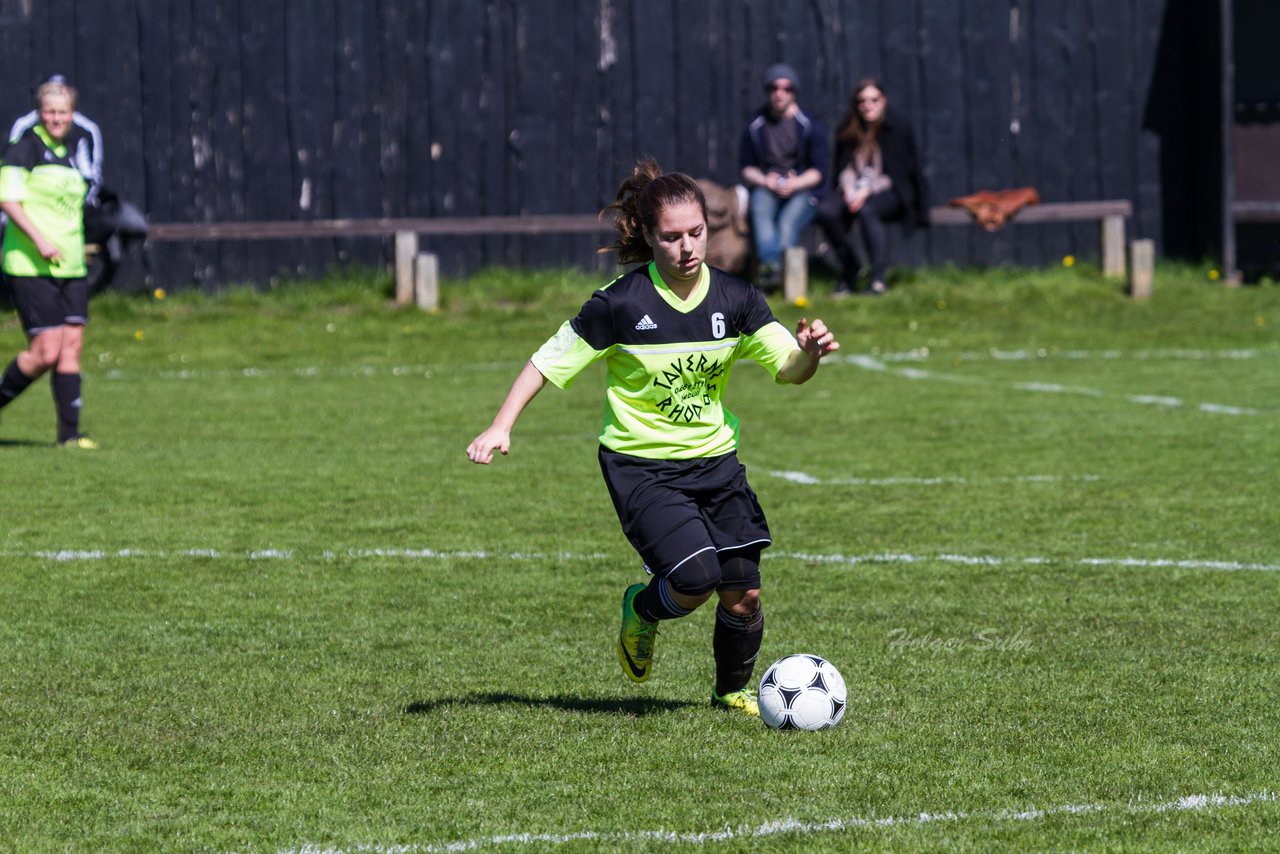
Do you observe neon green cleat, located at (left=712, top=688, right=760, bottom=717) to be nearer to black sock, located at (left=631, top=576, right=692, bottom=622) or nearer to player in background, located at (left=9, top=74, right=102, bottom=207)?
black sock, located at (left=631, top=576, right=692, bottom=622)

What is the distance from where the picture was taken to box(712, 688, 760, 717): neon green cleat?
5.50 metres

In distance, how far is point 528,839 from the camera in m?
4.18

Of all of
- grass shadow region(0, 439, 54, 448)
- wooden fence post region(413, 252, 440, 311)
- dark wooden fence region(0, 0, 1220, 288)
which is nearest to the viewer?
grass shadow region(0, 439, 54, 448)

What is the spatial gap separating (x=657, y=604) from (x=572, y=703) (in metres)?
0.39

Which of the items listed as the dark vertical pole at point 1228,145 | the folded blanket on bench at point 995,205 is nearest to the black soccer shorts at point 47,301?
the folded blanket on bench at point 995,205

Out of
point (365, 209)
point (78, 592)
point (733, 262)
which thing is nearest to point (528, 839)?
point (78, 592)

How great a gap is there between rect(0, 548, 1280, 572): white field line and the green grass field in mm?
26

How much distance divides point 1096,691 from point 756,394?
27.4 feet

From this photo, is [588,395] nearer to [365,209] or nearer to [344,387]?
[344,387]

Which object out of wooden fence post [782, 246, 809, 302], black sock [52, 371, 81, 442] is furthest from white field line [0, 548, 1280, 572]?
wooden fence post [782, 246, 809, 302]

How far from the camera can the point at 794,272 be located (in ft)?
58.4

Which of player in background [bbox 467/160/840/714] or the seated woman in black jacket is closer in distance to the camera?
player in background [bbox 467/160/840/714]

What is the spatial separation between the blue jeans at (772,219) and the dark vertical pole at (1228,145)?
4555 millimetres

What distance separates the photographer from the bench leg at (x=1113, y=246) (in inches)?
752
